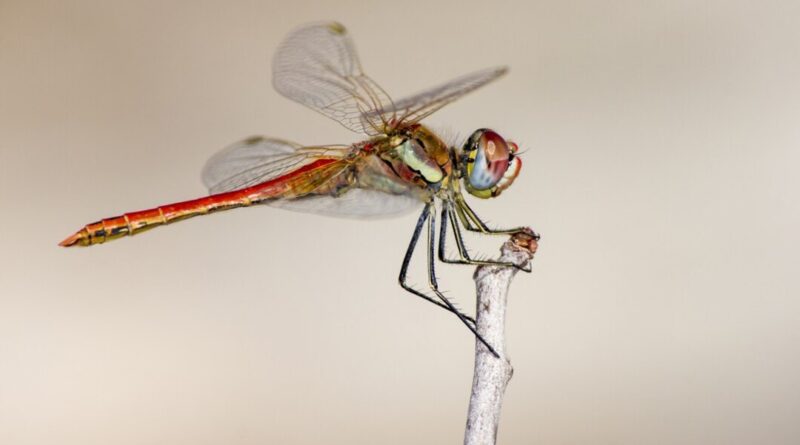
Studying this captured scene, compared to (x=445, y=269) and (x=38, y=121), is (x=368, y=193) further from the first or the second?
(x=38, y=121)

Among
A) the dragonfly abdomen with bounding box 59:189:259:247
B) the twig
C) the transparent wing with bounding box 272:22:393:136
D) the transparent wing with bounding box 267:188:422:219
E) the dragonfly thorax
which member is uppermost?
the transparent wing with bounding box 272:22:393:136

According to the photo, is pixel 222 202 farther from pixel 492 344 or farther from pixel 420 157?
pixel 492 344

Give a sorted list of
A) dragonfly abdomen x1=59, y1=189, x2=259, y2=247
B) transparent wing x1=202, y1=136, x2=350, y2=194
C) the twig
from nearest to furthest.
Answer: the twig, dragonfly abdomen x1=59, y1=189, x2=259, y2=247, transparent wing x1=202, y1=136, x2=350, y2=194

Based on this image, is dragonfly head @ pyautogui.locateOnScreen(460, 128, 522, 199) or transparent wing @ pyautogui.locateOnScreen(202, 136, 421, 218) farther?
transparent wing @ pyautogui.locateOnScreen(202, 136, 421, 218)

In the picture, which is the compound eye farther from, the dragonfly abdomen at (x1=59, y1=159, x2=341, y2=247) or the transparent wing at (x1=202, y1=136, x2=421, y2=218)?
the dragonfly abdomen at (x1=59, y1=159, x2=341, y2=247)

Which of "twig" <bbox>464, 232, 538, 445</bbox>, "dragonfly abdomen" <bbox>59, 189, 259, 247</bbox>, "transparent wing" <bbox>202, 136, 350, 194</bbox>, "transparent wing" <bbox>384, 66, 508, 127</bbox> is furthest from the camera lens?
"transparent wing" <bbox>202, 136, 350, 194</bbox>

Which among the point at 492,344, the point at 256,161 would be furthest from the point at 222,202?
the point at 492,344

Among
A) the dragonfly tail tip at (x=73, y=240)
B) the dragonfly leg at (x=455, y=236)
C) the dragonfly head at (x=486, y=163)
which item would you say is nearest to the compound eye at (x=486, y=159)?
the dragonfly head at (x=486, y=163)

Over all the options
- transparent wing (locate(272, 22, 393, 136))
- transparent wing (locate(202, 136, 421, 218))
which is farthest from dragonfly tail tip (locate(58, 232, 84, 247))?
transparent wing (locate(272, 22, 393, 136))
